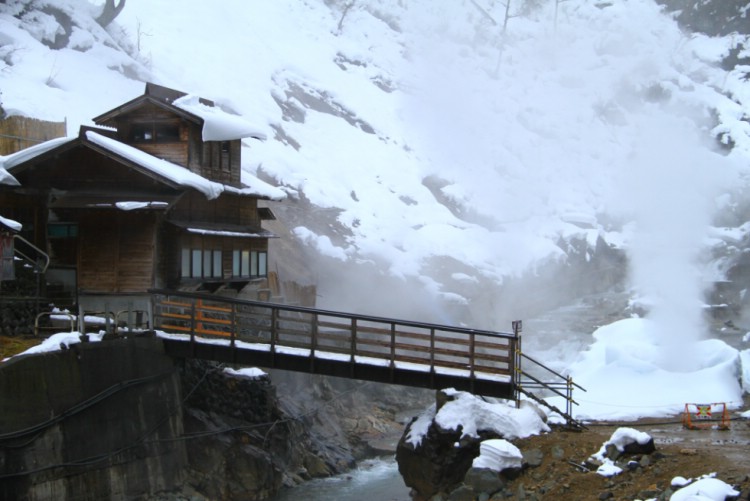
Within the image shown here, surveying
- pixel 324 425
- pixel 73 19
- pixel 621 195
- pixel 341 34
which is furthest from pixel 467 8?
pixel 324 425

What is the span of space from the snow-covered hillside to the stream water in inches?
656

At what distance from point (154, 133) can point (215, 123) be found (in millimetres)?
2311

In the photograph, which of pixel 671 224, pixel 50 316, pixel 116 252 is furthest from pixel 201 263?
pixel 671 224

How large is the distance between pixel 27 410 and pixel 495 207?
5164 centimetres

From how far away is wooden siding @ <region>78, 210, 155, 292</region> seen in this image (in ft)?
73.3

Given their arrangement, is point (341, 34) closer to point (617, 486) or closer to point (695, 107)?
point (695, 107)

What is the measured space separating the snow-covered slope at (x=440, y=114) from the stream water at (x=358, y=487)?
582 inches

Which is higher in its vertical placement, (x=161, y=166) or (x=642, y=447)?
(x=161, y=166)

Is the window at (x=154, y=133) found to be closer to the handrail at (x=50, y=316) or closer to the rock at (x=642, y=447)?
the handrail at (x=50, y=316)

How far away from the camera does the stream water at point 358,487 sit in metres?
22.6

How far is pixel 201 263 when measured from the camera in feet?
80.3

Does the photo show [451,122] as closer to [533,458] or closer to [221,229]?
[221,229]

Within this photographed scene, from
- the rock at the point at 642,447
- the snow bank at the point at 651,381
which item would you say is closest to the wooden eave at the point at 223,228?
the snow bank at the point at 651,381

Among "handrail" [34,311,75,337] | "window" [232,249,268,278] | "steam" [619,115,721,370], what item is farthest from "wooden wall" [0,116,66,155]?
"steam" [619,115,721,370]
